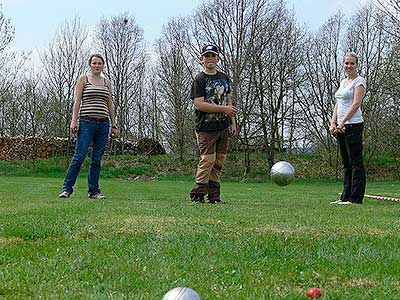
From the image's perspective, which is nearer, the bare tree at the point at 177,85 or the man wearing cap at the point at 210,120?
the man wearing cap at the point at 210,120

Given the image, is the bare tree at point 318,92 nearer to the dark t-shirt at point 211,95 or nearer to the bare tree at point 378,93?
the bare tree at point 378,93

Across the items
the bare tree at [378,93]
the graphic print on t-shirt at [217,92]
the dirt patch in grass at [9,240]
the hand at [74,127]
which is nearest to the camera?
the dirt patch in grass at [9,240]

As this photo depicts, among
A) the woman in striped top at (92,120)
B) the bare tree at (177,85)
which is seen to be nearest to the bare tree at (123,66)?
the bare tree at (177,85)

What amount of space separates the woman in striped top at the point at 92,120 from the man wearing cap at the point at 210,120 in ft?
4.71

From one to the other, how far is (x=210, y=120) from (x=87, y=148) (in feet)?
5.93

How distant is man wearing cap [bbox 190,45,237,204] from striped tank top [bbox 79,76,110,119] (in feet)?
4.67

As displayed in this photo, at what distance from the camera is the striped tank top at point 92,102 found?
7.95 m

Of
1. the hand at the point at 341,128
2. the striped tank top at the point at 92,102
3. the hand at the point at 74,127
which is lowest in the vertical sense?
the hand at the point at 74,127

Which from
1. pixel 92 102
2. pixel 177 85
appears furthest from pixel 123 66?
pixel 92 102

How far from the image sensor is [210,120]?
7305 mm

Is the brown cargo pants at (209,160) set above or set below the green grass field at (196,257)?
above

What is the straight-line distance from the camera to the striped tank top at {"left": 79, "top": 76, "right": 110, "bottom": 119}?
7.95 metres

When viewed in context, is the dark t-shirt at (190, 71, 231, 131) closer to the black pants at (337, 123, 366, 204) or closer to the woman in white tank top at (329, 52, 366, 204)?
the woman in white tank top at (329, 52, 366, 204)

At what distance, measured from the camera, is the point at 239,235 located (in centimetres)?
379
